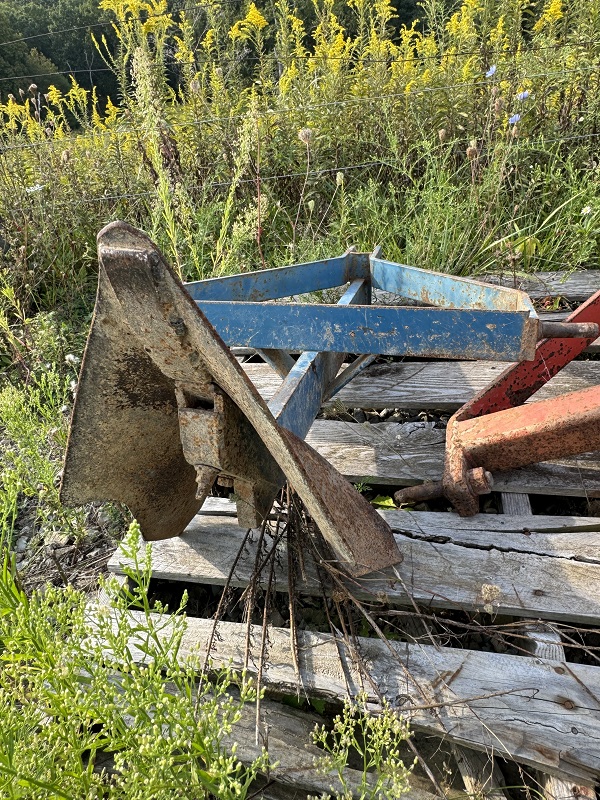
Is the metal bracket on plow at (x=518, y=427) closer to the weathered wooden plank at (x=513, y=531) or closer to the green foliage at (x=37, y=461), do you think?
the weathered wooden plank at (x=513, y=531)

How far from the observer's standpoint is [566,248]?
3451 mm

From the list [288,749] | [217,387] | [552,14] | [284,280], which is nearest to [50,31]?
[552,14]

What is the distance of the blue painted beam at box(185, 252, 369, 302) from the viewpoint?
234 cm

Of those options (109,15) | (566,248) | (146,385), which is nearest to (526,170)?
(566,248)

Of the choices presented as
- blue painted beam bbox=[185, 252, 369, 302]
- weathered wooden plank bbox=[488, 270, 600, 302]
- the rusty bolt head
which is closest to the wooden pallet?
the rusty bolt head

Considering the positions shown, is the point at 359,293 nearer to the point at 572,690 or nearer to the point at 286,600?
the point at 286,600

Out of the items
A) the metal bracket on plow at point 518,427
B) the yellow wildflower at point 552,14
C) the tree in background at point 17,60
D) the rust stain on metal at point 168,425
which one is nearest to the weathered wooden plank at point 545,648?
the metal bracket on plow at point 518,427

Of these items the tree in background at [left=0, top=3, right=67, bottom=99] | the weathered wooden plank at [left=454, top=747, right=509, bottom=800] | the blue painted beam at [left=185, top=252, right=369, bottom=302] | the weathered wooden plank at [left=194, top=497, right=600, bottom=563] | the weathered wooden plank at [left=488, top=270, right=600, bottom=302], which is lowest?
the weathered wooden plank at [left=454, top=747, right=509, bottom=800]

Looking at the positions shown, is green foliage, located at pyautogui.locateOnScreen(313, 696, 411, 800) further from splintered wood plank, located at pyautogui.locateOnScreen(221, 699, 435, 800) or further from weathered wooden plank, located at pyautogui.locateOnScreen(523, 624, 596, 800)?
weathered wooden plank, located at pyautogui.locateOnScreen(523, 624, 596, 800)

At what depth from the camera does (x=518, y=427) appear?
1806mm

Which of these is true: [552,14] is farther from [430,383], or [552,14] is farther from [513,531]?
[513,531]

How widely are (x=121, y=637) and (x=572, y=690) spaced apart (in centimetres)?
103

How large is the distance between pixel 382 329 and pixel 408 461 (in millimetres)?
701

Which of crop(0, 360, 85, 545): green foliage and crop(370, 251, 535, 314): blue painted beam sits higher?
crop(370, 251, 535, 314): blue painted beam
